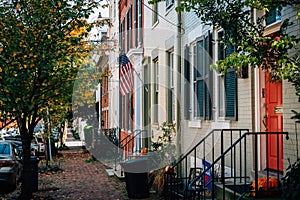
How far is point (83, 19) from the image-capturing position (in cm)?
1302

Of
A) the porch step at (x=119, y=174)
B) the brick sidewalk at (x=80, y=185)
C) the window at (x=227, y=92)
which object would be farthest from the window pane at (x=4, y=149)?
the window at (x=227, y=92)

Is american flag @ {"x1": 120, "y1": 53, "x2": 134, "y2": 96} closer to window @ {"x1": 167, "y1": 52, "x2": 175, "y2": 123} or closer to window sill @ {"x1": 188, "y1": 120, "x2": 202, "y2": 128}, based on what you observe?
window @ {"x1": 167, "y1": 52, "x2": 175, "y2": 123}

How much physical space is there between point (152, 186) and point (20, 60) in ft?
16.3

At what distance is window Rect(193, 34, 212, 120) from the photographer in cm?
1118

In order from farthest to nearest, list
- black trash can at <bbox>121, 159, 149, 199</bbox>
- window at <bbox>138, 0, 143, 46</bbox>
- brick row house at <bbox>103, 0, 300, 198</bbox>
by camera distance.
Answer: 1. window at <bbox>138, 0, 143, 46</bbox>
2. black trash can at <bbox>121, 159, 149, 199</bbox>
3. brick row house at <bbox>103, 0, 300, 198</bbox>

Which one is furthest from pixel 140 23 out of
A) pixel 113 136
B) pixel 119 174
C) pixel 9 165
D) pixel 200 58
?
pixel 200 58

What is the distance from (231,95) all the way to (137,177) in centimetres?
397

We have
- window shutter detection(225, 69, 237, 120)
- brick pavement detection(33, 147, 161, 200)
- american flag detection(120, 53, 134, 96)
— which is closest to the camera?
window shutter detection(225, 69, 237, 120)

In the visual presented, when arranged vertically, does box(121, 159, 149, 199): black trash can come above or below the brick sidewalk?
above

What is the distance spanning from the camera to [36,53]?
1182cm

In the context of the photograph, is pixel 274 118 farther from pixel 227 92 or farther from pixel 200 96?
pixel 200 96

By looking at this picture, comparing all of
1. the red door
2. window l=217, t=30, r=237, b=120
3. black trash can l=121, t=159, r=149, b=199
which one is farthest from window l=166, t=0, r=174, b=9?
the red door

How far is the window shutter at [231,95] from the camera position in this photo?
380 inches

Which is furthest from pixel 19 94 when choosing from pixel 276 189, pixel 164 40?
pixel 276 189
